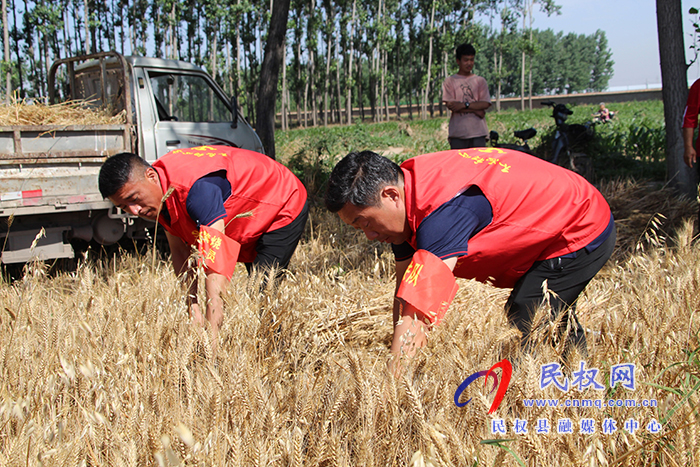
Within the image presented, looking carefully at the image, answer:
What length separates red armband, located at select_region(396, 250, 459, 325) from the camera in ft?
6.04

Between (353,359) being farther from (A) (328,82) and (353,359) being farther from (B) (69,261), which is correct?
(A) (328,82)

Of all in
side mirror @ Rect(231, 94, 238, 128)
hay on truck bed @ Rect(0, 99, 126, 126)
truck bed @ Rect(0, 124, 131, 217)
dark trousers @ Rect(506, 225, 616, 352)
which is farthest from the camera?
side mirror @ Rect(231, 94, 238, 128)

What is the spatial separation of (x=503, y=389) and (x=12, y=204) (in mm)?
4715

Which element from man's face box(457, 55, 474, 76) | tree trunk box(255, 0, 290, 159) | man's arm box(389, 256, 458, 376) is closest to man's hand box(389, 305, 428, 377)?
man's arm box(389, 256, 458, 376)

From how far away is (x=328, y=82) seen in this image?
4316cm

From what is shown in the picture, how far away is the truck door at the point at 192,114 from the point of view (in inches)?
240

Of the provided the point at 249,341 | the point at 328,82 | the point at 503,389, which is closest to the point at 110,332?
the point at 249,341

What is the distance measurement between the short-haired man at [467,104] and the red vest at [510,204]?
378 centimetres

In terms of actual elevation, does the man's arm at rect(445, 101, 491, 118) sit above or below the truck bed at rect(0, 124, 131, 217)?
above

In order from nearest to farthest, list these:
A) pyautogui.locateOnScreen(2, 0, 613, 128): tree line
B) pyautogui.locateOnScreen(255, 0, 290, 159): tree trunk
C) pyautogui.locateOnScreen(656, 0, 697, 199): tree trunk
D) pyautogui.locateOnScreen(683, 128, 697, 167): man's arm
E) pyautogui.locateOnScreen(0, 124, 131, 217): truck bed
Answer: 1. pyautogui.locateOnScreen(683, 128, 697, 167): man's arm
2. pyautogui.locateOnScreen(0, 124, 131, 217): truck bed
3. pyautogui.locateOnScreen(656, 0, 697, 199): tree trunk
4. pyautogui.locateOnScreen(255, 0, 290, 159): tree trunk
5. pyautogui.locateOnScreen(2, 0, 613, 128): tree line

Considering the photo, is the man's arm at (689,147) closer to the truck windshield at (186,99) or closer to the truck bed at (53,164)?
the truck windshield at (186,99)

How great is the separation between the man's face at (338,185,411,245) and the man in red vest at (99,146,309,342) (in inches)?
30.3

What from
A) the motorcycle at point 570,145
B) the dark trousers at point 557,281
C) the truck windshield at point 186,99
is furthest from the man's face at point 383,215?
the motorcycle at point 570,145

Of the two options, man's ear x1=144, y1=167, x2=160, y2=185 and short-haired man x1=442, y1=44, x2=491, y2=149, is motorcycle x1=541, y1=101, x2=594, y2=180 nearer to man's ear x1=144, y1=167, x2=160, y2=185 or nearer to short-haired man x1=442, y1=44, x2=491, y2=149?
short-haired man x1=442, y1=44, x2=491, y2=149
